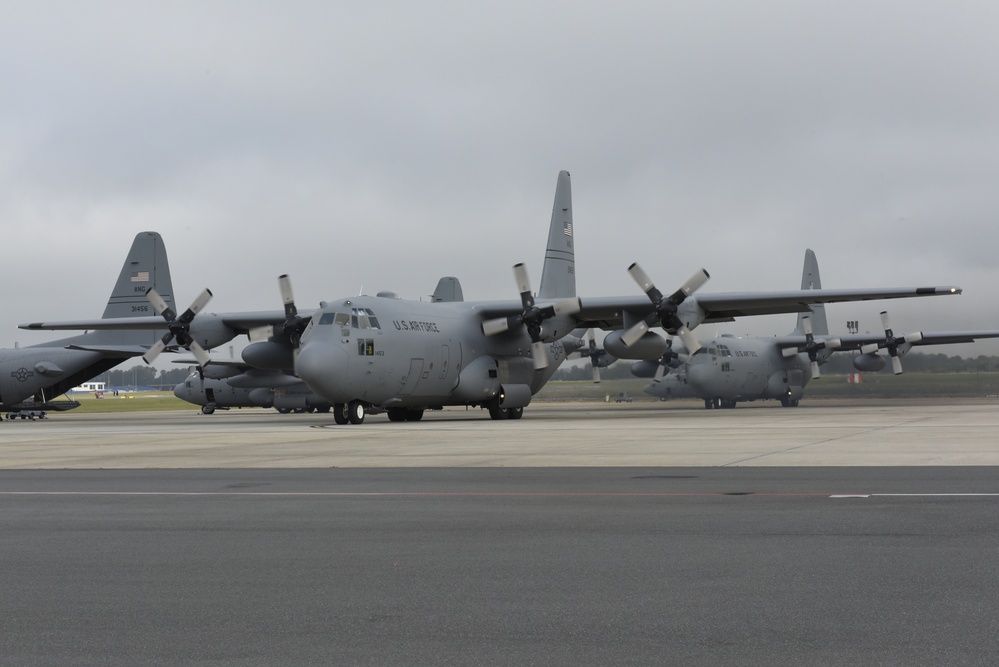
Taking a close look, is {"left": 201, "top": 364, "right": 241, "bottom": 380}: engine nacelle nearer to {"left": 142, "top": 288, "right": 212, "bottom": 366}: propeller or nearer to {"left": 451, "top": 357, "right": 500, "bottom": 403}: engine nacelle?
{"left": 142, "top": 288, "right": 212, "bottom": 366}: propeller

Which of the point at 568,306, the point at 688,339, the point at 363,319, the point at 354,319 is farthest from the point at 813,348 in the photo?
the point at 354,319

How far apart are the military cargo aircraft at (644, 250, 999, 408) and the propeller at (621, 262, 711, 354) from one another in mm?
21456

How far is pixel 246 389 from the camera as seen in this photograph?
2643 inches

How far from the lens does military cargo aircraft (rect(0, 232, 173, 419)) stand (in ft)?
184

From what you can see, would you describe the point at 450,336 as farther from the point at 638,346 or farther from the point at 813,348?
the point at 813,348

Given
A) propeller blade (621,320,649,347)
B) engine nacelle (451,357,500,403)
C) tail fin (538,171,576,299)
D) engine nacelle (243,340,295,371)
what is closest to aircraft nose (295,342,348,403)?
engine nacelle (451,357,500,403)

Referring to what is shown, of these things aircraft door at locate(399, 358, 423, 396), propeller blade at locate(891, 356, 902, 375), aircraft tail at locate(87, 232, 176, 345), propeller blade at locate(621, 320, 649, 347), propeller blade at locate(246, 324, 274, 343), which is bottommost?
propeller blade at locate(891, 356, 902, 375)

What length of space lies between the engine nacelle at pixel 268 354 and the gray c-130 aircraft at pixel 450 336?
0.04 m

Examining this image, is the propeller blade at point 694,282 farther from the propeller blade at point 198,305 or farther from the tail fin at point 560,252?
the propeller blade at point 198,305

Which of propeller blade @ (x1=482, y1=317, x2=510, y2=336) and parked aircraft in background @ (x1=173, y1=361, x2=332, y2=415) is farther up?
propeller blade @ (x1=482, y1=317, x2=510, y2=336)

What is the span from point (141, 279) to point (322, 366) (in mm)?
22958
